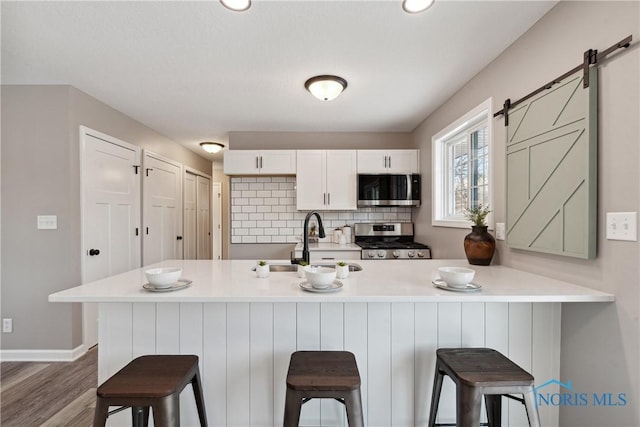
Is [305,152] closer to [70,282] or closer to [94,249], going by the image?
[94,249]

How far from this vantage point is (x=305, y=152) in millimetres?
3836

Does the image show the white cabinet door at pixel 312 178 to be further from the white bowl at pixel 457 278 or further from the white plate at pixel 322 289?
the white bowl at pixel 457 278

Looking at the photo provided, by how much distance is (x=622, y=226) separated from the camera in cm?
121

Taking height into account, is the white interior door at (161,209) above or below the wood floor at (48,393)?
above

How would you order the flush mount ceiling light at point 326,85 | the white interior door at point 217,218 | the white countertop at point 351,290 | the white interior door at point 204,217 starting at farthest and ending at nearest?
the white interior door at point 217,218, the white interior door at point 204,217, the flush mount ceiling light at point 326,85, the white countertop at point 351,290

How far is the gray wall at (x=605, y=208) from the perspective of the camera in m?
1.18

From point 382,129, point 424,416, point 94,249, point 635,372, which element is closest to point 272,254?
point 94,249

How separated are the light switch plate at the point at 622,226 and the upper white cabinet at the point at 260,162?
10.2 ft

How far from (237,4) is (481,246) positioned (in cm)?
207

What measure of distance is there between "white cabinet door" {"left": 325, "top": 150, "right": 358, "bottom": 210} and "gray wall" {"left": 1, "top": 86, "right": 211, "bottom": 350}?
8.69ft

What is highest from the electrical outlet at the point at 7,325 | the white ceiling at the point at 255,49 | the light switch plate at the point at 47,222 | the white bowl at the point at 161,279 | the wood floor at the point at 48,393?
the white ceiling at the point at 255,49

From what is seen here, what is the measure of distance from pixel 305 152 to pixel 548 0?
2699mm

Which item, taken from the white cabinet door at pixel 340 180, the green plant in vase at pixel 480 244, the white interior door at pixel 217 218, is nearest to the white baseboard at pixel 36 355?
the white cabinet door at pixel 340 180

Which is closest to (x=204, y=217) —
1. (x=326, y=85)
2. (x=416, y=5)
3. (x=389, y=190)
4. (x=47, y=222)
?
(x=47, y=222)
